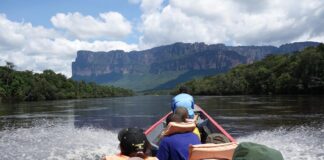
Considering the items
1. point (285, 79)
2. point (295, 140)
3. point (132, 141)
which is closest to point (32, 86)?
point (285, 79)

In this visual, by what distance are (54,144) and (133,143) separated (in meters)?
16.3

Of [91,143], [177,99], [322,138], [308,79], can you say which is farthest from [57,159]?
[308,79]

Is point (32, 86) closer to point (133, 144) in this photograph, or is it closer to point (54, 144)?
point (54, 144)

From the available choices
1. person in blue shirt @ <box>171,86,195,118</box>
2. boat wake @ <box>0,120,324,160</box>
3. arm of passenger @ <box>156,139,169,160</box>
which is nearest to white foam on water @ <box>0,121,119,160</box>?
boat wake @ <box>0,120,324,160</box>

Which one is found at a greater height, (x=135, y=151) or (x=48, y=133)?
(x=135, y=151)

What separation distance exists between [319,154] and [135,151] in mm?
12444

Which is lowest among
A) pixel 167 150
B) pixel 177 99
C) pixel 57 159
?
pixel 57 159

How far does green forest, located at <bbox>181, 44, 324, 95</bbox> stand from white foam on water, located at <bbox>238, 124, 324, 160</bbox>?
64.6 metres

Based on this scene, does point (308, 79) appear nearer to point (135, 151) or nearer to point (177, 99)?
point (177, 99)

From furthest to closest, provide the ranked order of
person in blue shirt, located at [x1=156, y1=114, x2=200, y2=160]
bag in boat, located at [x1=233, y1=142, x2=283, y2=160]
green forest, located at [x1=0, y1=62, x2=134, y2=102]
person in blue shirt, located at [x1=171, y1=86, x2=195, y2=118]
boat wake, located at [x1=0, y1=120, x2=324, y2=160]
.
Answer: green forest, located at [x1=0, y1=62, x2=134, y2=102]
boat wake, located at [x1=0, y1=120, x2=324, y2=160]
person in blue shirt, located at [x1=171, y1=86, x2=195, y2=118]
person in blue shirt, located at [x1=156, y1=114, x2=200, y2=160]
bag in boat, located at [x1=233, y1=142, x2=283, y2=160]

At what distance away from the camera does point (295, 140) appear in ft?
61.1

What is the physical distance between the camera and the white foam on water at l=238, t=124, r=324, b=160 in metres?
15.1

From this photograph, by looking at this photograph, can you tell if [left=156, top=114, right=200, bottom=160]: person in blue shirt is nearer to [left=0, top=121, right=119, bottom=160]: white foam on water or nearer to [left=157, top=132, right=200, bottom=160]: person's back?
[left=157, top=132, right=200, bottom=160]: person's back

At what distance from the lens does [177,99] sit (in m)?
11.2
